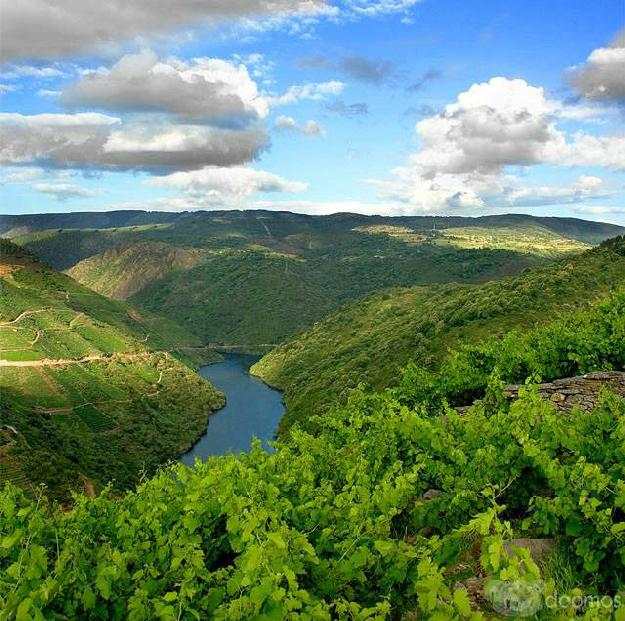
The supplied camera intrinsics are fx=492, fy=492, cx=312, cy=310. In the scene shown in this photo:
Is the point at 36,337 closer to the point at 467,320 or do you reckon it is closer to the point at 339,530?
the point at 467,320

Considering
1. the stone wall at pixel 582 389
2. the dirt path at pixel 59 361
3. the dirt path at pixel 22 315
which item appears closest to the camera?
the stone wall at pixel 582 389

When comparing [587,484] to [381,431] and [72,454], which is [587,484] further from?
[72,454]

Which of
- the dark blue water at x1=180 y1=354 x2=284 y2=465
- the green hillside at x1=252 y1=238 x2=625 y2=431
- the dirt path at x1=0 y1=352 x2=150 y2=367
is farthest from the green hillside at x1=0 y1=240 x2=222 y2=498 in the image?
the green hillside at x1=252 y1=238 x2=625 y2=431

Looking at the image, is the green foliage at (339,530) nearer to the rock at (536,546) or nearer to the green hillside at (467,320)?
the rock at (536,546)

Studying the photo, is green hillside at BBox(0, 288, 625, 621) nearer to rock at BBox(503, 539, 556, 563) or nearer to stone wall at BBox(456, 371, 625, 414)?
rock at BBox(503, 539, 556, 563)

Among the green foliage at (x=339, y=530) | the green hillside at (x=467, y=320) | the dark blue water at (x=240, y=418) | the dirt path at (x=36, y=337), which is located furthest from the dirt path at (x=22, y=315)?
the green foliage at (x=339, y=530)

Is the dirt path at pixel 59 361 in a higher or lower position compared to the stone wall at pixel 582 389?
lower

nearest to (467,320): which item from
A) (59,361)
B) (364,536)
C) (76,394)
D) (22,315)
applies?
(364,536)
